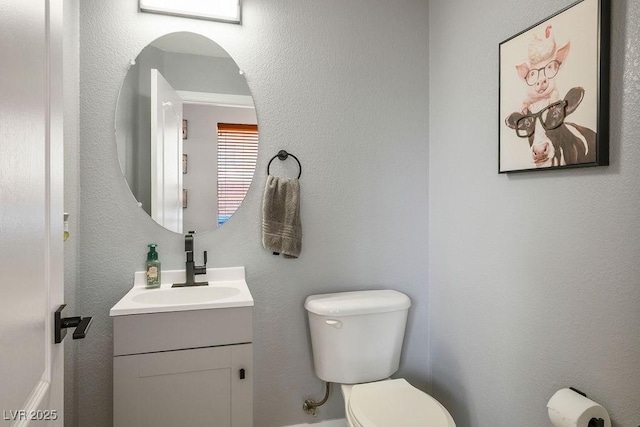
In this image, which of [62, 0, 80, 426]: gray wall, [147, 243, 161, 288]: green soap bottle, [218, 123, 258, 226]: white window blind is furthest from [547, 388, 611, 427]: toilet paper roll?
[62, 0, 80, 426]: gray wall

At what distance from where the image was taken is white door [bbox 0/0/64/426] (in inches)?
22.0

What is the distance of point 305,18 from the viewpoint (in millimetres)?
1885

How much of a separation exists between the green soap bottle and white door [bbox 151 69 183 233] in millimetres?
146

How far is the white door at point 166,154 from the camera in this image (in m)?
1.75

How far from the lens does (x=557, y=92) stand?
1.28 metres

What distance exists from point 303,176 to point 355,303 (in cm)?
67

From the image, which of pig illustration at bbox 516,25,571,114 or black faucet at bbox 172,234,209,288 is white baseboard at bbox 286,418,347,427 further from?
pig illustration at bbox 516,25,571,114

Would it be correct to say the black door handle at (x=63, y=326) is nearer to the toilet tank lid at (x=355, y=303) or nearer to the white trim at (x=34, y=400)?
the white trim at (x=34, y=400)

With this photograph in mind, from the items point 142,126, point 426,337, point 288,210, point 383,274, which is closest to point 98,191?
point 142,126

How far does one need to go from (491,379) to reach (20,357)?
1631mm

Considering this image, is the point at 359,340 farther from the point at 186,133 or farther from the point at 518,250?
the point at 186,133

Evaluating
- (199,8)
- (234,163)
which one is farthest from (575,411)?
Answer: (199,8)

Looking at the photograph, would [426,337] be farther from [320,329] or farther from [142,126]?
[142,126]

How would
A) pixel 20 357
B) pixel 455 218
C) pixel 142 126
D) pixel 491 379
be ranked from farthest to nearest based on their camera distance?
pixel 455 218
pixel 142 126
pixel 491 379
pixel 20 357
